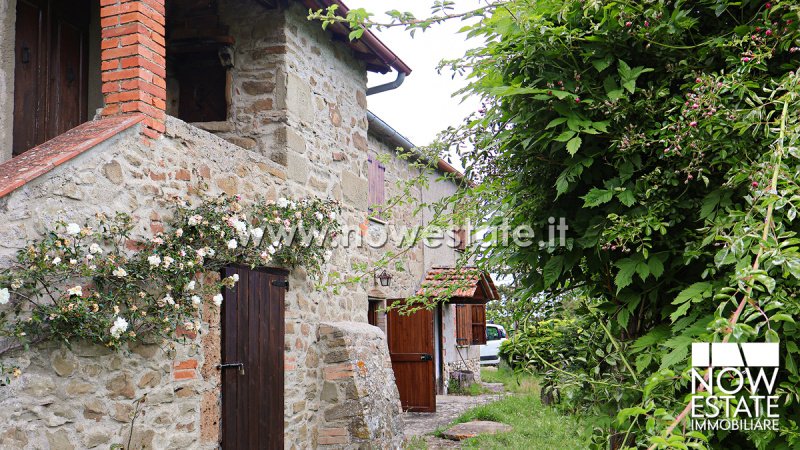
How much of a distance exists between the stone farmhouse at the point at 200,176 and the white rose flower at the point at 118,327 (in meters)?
0.23

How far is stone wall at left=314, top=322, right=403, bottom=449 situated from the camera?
21.4 ft

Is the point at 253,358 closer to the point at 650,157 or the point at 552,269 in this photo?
the point at 552,269

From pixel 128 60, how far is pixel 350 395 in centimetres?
368

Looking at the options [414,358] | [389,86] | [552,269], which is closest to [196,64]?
[389,86]

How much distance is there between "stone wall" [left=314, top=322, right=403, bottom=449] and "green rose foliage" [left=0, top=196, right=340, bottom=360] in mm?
1530

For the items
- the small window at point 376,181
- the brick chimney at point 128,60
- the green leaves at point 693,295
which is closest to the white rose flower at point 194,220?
the brick chimney at point 128,60

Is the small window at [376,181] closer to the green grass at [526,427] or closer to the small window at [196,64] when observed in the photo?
the green grass at [526,427]

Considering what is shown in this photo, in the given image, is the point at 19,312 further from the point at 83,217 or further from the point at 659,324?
the point at 659,324

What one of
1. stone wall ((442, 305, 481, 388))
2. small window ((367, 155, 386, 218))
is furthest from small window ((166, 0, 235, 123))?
stone wall ((442, 305, 481, 388))

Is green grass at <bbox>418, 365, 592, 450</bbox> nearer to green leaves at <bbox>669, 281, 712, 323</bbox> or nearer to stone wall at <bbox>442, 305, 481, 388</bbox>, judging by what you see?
stone wall at <bbox>442, 305, 481, 388</bbox>

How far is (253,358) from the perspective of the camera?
219 inches

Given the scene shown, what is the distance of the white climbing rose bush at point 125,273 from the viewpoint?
3434 mm

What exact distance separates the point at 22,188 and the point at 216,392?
Result: 2221mm

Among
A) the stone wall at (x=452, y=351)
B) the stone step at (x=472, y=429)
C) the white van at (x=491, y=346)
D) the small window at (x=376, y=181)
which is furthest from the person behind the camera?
the white van at (x=491, y=346)
